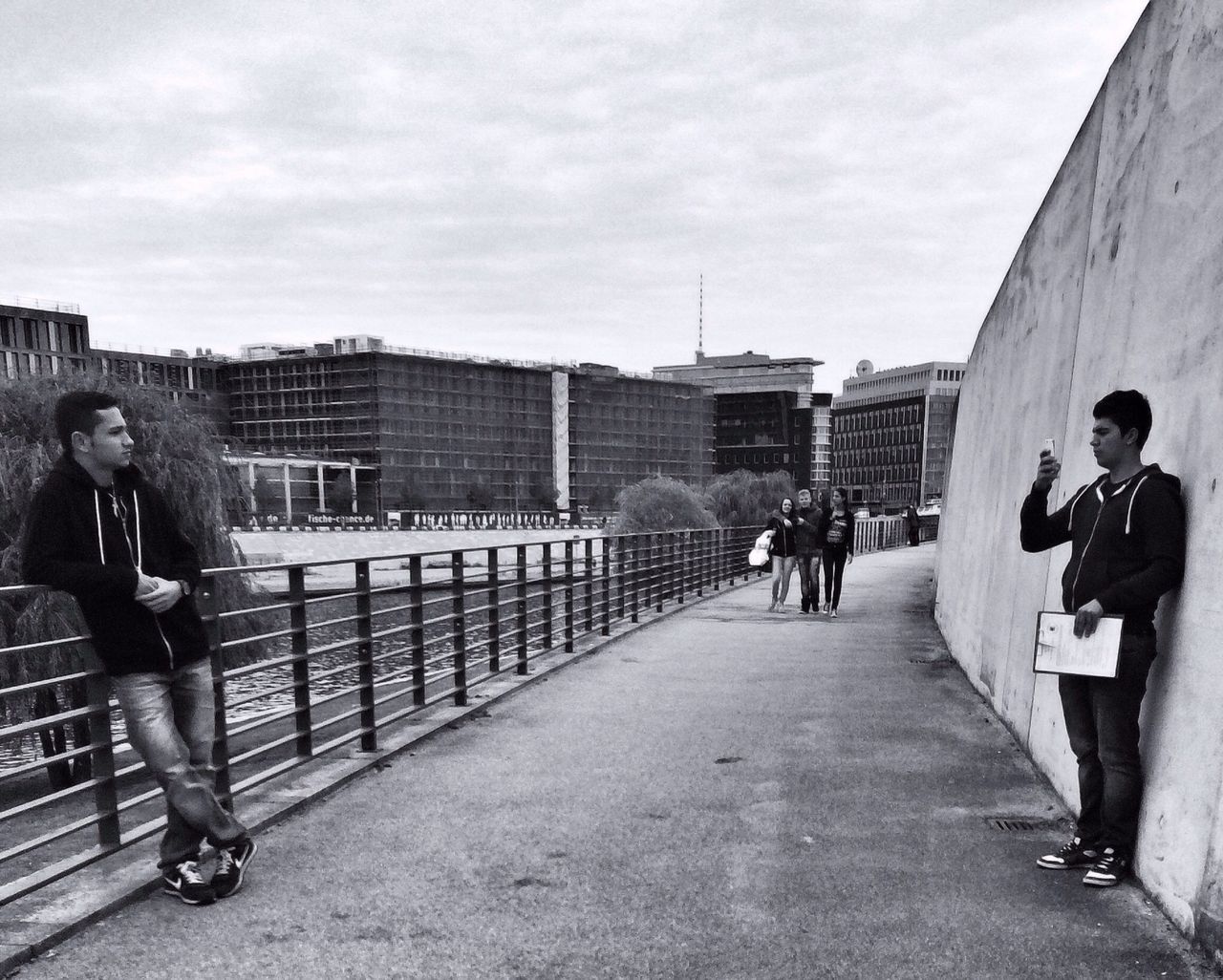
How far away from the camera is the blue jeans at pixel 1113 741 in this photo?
3914 millimetres

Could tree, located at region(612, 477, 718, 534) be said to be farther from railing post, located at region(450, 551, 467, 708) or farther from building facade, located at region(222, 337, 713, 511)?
railing post, located at region(450, 551, 467, 708)

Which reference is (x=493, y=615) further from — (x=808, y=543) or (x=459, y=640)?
(x=808, y=543)

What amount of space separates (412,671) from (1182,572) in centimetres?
507

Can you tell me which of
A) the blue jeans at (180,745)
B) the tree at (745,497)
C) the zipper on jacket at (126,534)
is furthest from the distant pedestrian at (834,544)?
the tree at (745,497)

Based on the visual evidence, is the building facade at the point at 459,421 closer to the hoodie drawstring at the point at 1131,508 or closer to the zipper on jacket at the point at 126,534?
the zipper on jacket at the point at 126,534

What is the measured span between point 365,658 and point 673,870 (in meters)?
→ 2.72

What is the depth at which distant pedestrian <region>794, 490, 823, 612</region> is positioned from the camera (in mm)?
14617

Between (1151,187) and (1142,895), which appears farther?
(1151,187)

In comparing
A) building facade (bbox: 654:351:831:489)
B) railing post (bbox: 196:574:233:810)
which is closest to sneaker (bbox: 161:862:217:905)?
railing post (bbox: 196:574:233:810)

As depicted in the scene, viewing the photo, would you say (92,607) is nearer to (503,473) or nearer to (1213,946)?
A: (1213,946)

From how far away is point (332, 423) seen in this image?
14050 cm

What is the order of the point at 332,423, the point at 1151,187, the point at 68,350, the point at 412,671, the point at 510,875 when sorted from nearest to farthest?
1. the point at 510,875
2. the point at 1151,187
3. the point at 412,671
4. the point at 68,350
5. the point at 332,423

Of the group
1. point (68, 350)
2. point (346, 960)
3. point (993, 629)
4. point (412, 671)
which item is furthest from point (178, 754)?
point (68, 350)

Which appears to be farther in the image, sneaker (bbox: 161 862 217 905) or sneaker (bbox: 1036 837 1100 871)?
sneaker (bbox: 1036 837 1100 871)
